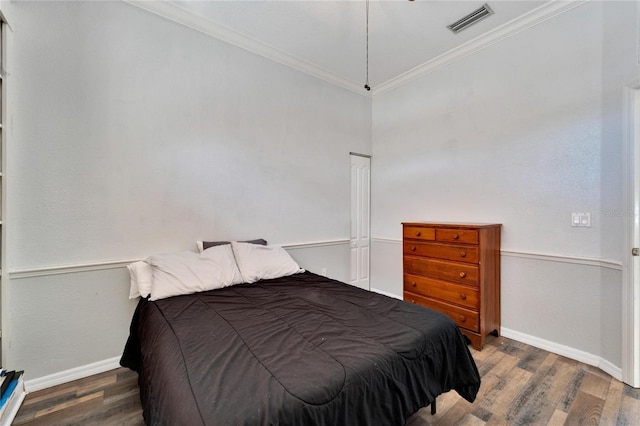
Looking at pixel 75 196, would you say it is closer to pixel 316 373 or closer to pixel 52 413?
pixel 52 413

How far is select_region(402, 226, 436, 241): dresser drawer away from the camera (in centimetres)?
277

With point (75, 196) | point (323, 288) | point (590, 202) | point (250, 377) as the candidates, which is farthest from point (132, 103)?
point (590, 202)

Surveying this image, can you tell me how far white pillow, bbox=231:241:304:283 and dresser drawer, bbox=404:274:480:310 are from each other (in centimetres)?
128

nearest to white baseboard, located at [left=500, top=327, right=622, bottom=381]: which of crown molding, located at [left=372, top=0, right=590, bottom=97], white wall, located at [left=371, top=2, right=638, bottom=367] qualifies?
white wall, located at [left=371, top=2, right=638, bottom=367]

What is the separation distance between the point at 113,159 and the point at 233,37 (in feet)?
5.43

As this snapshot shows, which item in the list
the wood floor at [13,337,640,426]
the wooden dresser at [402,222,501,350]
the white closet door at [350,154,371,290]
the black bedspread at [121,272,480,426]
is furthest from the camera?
the white closet door at [350,154,371,290]

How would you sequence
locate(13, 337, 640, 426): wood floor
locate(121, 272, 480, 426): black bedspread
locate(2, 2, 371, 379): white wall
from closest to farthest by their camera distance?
locate(121, 272, 480, 426): black bedspread, locate(13, 337, 640, 426): wood floor, locate(2, 2, 371, 379): white wall

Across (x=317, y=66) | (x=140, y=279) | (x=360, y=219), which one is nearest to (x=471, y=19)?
(x=317, y=66)

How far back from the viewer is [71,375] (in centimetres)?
202

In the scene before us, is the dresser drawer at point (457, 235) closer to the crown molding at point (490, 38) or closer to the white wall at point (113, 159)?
the white wall at point (113, 159)

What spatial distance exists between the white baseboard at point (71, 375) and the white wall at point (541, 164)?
341 centimetres

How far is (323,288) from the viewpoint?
6.96ft

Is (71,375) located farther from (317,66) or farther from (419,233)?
(317,66)

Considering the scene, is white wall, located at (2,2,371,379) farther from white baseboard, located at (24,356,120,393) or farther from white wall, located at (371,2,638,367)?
white wall, located at (371,2,638,367)
